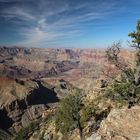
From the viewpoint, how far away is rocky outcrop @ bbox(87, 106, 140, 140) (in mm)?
27484

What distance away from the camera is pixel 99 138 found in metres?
27.1

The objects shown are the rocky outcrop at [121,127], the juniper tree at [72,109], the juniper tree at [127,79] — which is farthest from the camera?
the juniper tree at [72,109]

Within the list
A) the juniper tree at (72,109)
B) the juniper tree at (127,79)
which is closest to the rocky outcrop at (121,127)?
the juniper tree at (127,79)

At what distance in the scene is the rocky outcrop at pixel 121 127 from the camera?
27484mm

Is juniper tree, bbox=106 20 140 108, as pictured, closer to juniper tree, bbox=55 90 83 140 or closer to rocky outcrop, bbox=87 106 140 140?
rocky outcrop, bbox=87 106 140 140

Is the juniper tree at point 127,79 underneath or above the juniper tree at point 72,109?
above

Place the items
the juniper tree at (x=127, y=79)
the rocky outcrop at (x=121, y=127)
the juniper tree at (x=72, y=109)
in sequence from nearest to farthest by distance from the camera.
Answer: the rocky outcrop at (x=121, y=127)
the juniper tree at (x=127, y=79)
the juniper tree at (x=72, y=109)

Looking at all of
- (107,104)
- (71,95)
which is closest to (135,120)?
(71,95)

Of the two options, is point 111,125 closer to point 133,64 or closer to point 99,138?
point 99,138

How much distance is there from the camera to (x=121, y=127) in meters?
30.2

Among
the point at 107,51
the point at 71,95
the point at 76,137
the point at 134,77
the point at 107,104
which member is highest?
the point at 107,51

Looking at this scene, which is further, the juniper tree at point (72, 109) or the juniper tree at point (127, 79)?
the juniper tree at point (72, 109)

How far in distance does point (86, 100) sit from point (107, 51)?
62614 millimetres

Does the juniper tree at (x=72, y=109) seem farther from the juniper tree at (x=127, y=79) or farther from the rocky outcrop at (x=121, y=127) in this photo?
the rocky outcrop at (x=121, y=127)
